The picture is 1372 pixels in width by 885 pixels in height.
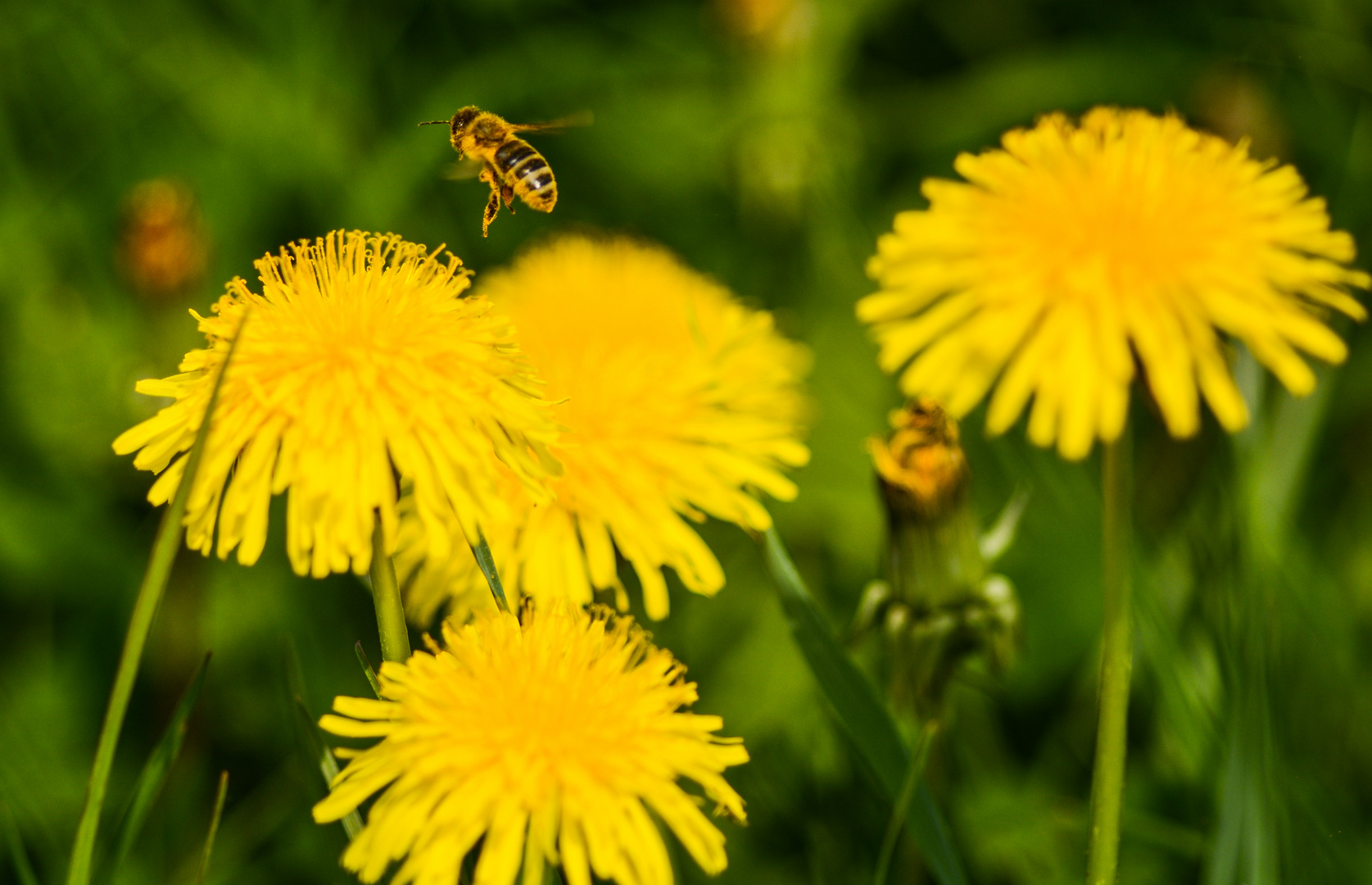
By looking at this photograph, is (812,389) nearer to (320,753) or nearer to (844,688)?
(844,688)

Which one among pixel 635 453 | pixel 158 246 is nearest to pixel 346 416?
pixel 635 453

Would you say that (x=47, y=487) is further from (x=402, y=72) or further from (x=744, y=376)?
(x=744, y=376)

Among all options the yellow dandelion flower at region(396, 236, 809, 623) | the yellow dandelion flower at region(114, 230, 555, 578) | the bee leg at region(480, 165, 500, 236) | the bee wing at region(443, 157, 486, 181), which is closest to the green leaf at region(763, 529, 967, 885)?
the yellow dandelion flower at region(396, 236, 809, 623)

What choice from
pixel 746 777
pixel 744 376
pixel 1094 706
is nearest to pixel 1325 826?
pixel 1094 706

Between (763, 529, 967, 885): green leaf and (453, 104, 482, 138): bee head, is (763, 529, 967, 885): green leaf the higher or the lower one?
the lower one

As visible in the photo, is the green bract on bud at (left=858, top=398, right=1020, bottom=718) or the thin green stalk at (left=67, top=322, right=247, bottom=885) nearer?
the thin green stalk at (left=67, top=322, right=247, bottom=885)

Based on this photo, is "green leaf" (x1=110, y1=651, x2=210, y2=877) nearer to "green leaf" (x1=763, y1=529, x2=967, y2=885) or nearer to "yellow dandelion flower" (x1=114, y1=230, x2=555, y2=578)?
"yellow dandelion flower" (x1=114, y1=230, x2=555, y2=578)

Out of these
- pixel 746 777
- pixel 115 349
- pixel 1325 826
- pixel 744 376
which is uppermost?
pixel 115 349
